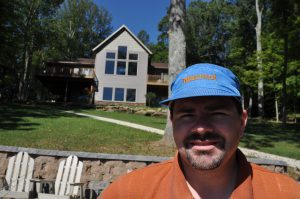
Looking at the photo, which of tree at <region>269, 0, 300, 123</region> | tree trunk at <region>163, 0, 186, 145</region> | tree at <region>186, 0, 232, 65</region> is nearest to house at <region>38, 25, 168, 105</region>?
tree at <region>269, 0, 300, 123</region>

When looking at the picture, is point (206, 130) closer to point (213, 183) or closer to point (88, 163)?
point (213, 183)

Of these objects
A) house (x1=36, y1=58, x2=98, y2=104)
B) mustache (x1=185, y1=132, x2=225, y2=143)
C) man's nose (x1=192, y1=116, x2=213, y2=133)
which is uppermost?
house (x1=36, y1=58, x2=98, y2=104)

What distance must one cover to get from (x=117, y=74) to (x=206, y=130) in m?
34.2

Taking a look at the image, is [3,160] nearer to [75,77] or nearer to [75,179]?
[75,179]

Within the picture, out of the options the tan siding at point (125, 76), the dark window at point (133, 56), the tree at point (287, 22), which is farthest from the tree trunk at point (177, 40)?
the dark window at point (133, 56)

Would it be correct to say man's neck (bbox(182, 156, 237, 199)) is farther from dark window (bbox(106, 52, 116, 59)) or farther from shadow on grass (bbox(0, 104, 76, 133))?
dark window (bbox(106, 52, 116, 59))

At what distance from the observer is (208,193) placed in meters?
1.66

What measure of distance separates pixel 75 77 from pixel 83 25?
Result: 31.7 meters

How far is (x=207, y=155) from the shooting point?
1.61m

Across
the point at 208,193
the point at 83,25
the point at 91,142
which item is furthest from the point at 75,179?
the point at 83,25

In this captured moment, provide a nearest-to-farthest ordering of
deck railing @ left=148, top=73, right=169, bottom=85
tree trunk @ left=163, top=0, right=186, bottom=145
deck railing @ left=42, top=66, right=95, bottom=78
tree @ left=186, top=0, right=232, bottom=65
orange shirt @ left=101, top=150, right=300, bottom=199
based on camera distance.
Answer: orange shirt @ left=101, top=150, right=300, bottom=199
tree trunk @ left=163, top=0, right=186, bottom=145
deck railing @ left=42, top=66, right=95, bottom=78
deck railing @ left=148, top=73, right=169, bottom=85
tree @ left=186, top=0, right=232, bottom=65

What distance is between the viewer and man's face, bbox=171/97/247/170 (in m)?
1.62

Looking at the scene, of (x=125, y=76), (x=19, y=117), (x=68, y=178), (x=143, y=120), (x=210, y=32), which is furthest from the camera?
(x=210, y=32)

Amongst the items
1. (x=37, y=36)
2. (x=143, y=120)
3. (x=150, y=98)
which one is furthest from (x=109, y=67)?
(x=143, y=120)
